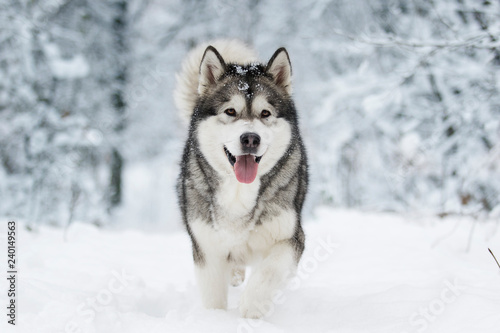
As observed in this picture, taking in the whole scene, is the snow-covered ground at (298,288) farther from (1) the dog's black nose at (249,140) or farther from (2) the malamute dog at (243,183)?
(1) the dog's black nose at (249,140)

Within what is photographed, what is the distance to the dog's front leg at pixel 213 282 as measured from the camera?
240 centimetres

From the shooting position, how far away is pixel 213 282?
241 cm

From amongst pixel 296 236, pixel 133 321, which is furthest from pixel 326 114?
pixel 133 321

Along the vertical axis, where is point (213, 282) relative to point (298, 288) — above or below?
above

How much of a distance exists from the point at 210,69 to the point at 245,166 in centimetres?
76

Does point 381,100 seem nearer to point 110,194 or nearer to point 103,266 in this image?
point 103,266

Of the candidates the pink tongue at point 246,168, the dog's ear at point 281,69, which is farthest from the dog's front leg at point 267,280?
the dog's ear at point 281,69

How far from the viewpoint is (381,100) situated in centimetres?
364

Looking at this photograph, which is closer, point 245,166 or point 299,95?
point 245,166

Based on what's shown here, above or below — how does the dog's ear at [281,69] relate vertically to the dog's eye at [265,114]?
above

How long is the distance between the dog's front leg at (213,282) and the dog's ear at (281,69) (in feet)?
3.86

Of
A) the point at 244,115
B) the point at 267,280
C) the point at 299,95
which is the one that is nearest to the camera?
the point at 267,280

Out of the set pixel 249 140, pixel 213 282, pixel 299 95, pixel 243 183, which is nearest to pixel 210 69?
pixel 249 140

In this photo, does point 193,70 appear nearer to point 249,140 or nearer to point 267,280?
point 249,140
